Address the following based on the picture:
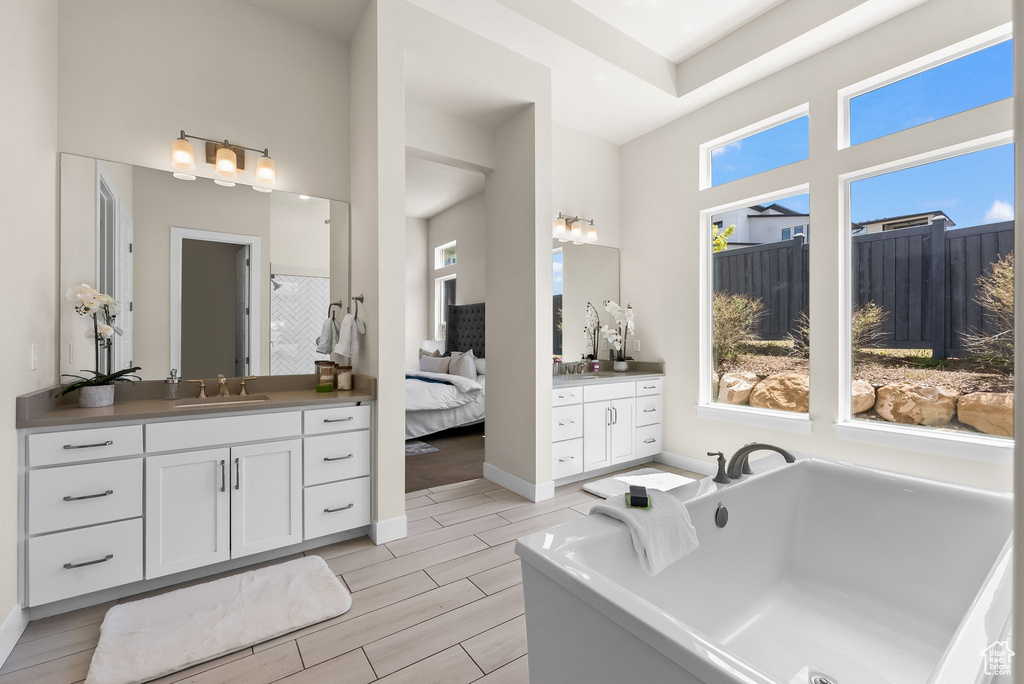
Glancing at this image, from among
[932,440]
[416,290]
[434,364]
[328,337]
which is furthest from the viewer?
[416,290]

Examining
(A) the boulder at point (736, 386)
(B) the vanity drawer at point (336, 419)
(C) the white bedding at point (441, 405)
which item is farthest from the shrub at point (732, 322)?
(B) the vanity drawer at point (336, 419)

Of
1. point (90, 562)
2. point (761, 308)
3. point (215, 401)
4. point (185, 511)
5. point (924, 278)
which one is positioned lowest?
point (90, 562)

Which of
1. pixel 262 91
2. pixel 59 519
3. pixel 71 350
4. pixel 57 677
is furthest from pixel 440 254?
pixel 57 677

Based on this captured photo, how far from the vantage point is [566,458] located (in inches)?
141

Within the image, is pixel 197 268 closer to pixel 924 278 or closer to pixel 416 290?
pixel 416 290

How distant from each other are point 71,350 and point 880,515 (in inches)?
148

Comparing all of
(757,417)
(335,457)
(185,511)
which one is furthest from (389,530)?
(757,417)

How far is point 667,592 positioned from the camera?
156 centimetres

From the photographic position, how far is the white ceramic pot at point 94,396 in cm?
220

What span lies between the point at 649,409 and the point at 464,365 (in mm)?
2318

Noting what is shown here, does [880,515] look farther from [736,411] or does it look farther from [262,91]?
[262,91]

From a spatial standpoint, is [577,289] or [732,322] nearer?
[732,322]

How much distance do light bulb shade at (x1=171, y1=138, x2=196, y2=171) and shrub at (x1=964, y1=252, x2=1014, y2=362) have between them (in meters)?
4.50

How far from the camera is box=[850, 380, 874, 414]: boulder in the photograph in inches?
→ 121
